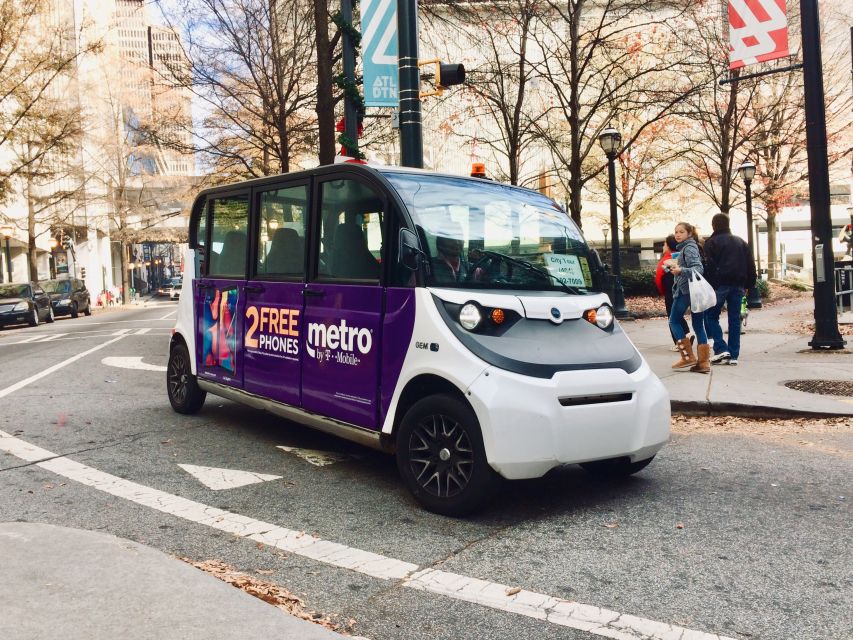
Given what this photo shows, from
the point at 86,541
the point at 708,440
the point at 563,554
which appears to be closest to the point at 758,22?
the point at 708,440

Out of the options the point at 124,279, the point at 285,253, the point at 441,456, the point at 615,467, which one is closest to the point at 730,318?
the point at 615,467

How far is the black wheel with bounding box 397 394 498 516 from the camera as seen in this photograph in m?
4.42

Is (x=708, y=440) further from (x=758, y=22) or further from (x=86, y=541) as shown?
(x=758, y=22)

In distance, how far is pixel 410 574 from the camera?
3.72 meters

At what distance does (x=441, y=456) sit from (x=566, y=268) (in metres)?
1.52

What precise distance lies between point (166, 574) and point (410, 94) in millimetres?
6496

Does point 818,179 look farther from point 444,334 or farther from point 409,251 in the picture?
point 444,334

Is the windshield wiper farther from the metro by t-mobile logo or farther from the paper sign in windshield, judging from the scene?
the metro by t-mobile logo

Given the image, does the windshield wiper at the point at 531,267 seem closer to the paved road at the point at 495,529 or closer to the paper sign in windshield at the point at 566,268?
the paper sign in windshield at the point at 566,268

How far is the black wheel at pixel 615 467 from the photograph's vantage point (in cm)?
517

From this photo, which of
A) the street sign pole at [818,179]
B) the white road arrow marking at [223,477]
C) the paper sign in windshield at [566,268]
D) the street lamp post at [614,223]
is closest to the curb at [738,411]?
the paper sign in windshield at [566,268]

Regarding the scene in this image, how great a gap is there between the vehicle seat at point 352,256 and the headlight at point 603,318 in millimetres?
1383

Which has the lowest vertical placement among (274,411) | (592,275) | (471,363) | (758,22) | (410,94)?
(274,411)

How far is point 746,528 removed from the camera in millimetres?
4324
